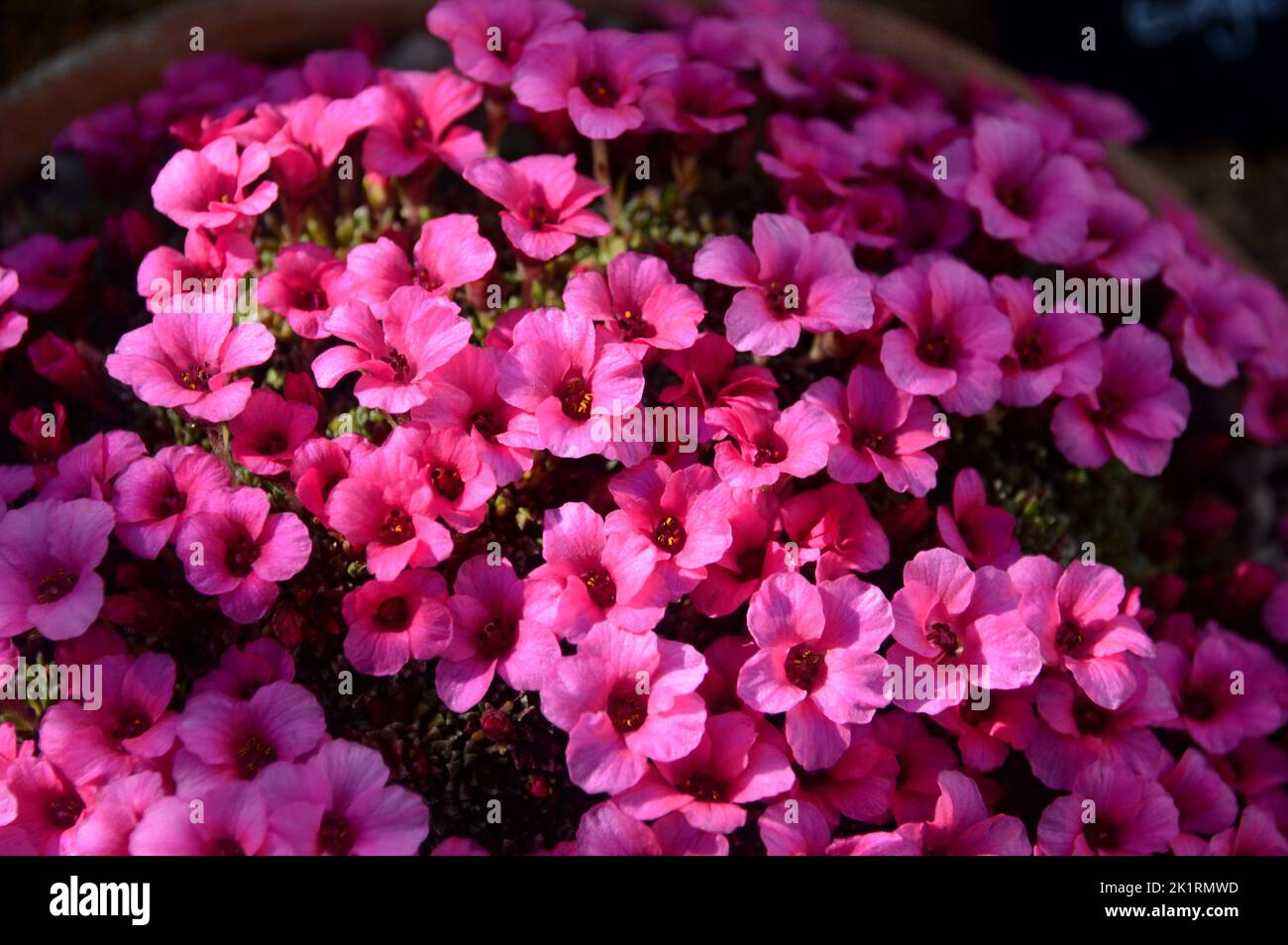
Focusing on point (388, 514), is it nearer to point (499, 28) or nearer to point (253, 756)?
point (253, 756)

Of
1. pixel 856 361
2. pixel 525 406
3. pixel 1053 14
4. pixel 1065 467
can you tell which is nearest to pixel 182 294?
pixel 525 406

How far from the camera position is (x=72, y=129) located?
7.66 feet

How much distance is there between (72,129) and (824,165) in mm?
1557

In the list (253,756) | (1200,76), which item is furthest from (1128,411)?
(1200,76)

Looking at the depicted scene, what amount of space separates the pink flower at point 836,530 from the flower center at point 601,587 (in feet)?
0.97

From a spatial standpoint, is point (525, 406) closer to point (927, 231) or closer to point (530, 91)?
point (530, 91)

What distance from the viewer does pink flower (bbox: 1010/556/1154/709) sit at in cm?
170

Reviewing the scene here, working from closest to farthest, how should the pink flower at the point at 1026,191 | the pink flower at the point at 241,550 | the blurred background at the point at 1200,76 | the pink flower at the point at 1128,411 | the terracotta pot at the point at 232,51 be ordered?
the pink flower at the point at 241,550, the pink flower at the point at 1128,411, the pink flower at the point at 1026,191, the terracotta pot at the point at 232,51, the blurred background at the point at 1200,76

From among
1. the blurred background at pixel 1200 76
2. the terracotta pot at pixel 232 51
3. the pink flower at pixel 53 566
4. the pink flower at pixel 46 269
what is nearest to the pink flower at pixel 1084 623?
the pink flower at pixel 53 566

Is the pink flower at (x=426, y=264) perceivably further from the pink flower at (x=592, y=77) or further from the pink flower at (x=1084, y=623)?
the pink flower at (x=1084, y=623)

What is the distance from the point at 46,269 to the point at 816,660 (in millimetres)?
1617

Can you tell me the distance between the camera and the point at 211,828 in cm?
145

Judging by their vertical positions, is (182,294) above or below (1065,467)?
above

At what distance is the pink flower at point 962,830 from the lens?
162cm
